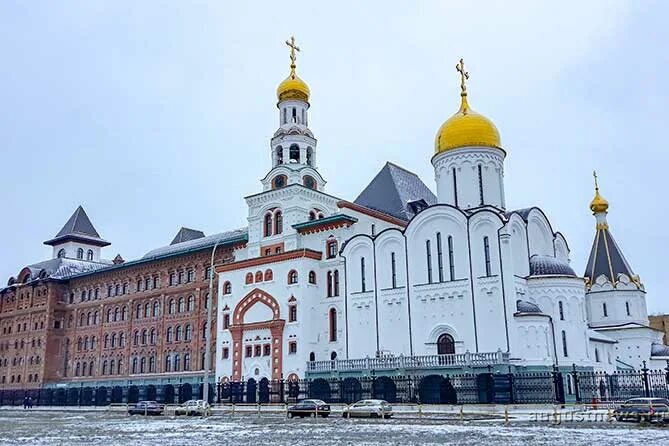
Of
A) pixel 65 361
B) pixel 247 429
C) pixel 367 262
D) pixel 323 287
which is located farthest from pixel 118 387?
pixel 247 429

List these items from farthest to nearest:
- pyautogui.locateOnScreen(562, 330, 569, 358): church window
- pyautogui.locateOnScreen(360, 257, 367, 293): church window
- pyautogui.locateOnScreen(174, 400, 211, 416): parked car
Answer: pyautogui.locateOnScreen(360, 257, 367, 293): church window → pyautogui.locateOnScreen(562, 330, 569, 358): church window → pyautogui.locateOnScreen(174, 400, 211, 416): parked car

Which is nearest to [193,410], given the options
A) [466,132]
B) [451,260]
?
[451,260]

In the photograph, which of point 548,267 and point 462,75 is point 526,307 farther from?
point 462,75

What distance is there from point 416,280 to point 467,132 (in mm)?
10284

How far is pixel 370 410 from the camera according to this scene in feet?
95.6

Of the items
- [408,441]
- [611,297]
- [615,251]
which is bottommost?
[408,441]

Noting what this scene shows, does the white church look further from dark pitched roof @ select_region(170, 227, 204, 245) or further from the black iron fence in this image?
dark pitched roof @ select_region(170, 227, 204, 245)

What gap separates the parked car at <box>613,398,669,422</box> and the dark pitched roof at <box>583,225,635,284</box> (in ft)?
89.4

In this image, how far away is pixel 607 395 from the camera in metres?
37.1

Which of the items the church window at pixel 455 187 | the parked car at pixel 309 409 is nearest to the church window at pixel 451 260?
the church window at pixel 455 187

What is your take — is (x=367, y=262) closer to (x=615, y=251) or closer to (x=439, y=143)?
(x=439, y=143)

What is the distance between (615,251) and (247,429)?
37738 millimetres

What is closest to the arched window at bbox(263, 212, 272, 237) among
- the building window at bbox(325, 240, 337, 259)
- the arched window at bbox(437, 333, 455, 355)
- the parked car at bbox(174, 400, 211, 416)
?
the building window at bbox(325, 240, 337, 259)

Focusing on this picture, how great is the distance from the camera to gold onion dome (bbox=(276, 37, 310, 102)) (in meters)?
51.3
